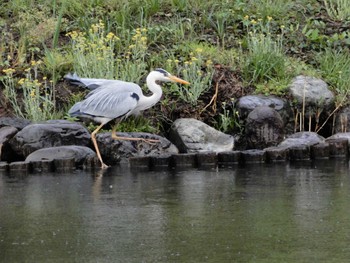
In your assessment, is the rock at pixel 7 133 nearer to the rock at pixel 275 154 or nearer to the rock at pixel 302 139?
the rock at pixel 275 154

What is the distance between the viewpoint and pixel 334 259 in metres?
8.45

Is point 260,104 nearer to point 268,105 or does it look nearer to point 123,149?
point 268,105

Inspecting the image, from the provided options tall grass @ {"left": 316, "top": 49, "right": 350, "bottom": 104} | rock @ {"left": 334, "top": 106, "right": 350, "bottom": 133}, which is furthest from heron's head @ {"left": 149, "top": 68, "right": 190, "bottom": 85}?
tall grass @ {"left": 316, "top": 49, "right": 350, "bottom": 104}

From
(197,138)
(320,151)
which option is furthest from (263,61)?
(320,151)

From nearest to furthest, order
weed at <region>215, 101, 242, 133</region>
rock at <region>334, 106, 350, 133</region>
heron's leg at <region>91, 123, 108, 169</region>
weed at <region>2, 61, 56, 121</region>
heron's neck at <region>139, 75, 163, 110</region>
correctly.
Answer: heron's leg at <region>91, 123, 108, 169</region>
heron's neck at <region>139, 75, 163, 110</region>
weed at <region>2, 61, 56, 121</region>
weed at <region>215, 101, 242, 133</region>
rock at <region>334, 106, 350, 133</region>

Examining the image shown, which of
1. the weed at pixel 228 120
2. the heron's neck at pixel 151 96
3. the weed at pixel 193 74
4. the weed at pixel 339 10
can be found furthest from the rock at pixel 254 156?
the weed at pixel 339 10

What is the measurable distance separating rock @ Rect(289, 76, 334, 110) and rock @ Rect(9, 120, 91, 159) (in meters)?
3.89

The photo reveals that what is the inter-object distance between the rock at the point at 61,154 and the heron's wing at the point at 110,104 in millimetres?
842

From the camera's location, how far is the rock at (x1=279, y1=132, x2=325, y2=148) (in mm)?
15499

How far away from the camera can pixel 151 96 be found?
623 inches

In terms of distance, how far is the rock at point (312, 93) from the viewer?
16.9 metres

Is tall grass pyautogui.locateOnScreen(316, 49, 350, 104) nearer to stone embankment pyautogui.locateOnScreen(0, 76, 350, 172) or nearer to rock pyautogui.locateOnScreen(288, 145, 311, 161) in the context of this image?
stone embankment pyautogui.locateOnScreen(0, 76, 350, 172)

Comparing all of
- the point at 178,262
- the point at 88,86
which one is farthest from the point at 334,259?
the point at 88,86

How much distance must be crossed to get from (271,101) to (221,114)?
2.84 ft
